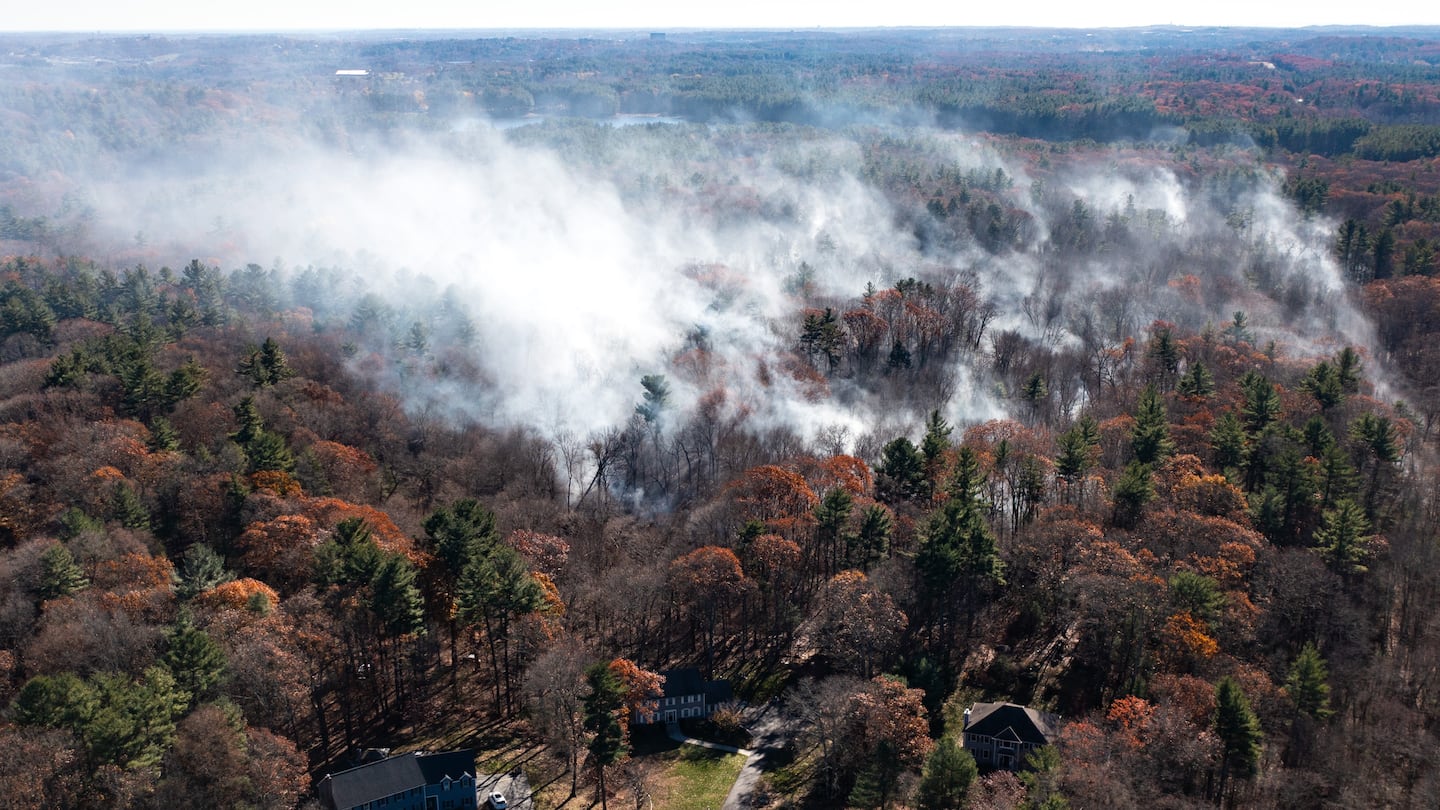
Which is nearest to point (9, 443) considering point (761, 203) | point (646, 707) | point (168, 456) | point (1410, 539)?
point (168, 456)

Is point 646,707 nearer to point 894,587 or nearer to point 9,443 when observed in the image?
point 894,587

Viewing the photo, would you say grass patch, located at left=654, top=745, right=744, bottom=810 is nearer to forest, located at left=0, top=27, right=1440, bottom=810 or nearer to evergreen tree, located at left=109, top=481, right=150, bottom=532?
forest, located at left=0, top=27, right=1440, bottom=810

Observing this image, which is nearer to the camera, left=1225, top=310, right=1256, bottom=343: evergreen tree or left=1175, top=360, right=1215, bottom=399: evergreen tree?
left=1175, top=360, right=1215, bottom=399: evergreen tree

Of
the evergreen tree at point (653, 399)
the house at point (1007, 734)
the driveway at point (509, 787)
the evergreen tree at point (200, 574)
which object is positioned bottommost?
the driveway at point (509, 787)

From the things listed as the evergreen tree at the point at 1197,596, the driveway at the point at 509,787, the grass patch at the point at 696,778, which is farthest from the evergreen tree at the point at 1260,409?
the driveway at the point at 509,787

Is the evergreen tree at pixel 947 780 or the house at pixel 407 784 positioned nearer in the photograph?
the evergreen tree at pixel 947 780

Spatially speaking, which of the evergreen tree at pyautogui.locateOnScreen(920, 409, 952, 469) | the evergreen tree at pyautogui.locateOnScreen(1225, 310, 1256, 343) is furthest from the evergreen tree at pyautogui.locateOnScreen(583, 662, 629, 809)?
the evergreen tree at pyautogui.locateOnScreen(1225, 310, 1256, 343)

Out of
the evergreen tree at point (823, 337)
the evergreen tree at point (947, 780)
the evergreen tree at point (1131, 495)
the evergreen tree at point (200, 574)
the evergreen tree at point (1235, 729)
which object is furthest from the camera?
the evergreen tree at point (823, 337)

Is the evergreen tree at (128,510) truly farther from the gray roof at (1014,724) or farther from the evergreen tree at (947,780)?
the gray roof at (1014,724)
